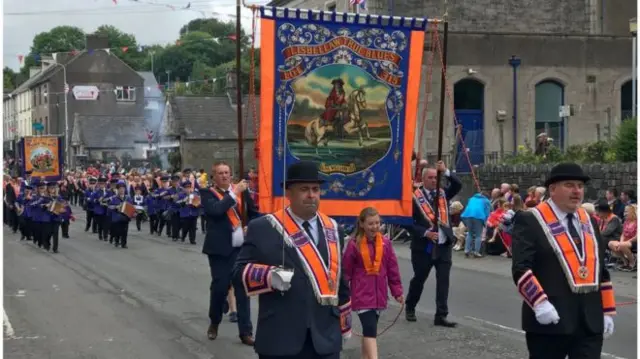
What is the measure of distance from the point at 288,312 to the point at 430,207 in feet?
16.2

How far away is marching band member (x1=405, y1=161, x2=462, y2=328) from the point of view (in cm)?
1028

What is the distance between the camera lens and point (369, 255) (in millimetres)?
8406

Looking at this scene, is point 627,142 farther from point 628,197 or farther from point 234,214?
point 234,214

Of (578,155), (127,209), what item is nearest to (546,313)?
(578,155)

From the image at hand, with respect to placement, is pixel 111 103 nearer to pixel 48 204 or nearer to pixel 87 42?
pixel 87 42

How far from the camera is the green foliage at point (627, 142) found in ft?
71.3

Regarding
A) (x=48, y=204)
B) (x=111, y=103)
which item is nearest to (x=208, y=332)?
(x=48, y=204)

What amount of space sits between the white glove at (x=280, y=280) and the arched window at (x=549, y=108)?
29.8 meters

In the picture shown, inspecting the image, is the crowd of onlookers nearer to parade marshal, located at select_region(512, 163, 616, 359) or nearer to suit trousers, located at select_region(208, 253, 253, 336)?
suit trousers, located at select_region(208, 253, 253, 336)

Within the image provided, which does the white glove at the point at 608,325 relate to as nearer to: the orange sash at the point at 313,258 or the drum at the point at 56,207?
the orange sash at the point at 313,258

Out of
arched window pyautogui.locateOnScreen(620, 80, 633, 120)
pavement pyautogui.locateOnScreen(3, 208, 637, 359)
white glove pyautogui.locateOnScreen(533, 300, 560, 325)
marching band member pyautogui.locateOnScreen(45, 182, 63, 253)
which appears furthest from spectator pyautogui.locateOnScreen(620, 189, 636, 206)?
arched window pyautogui.locateOnScreen(620, 80, 633, 120)

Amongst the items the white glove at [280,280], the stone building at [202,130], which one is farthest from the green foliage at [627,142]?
the stone building at [202,130]

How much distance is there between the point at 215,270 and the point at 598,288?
458 centimetres

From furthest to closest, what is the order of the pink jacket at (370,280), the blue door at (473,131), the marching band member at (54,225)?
the blue door at (473,131), the marching band member at (54,225), the pink jacket at (370,280)
